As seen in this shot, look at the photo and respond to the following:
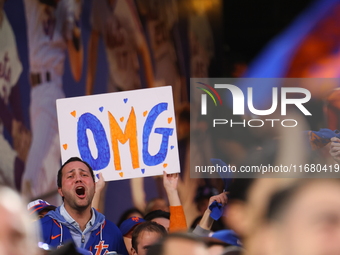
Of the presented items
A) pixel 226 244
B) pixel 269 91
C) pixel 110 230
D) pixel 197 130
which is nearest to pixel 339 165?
pixel 269 91

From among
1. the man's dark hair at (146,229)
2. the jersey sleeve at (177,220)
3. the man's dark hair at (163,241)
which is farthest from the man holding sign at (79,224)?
the man's dark hair at (163,241)

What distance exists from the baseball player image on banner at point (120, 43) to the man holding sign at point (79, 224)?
152cm

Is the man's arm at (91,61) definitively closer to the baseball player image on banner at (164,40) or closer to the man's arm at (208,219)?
the baseball player image on banner at (164,40)

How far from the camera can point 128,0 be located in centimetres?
488

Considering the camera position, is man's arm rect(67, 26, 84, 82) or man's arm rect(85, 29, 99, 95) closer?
man's arm rect(67, 26, 84, 82)

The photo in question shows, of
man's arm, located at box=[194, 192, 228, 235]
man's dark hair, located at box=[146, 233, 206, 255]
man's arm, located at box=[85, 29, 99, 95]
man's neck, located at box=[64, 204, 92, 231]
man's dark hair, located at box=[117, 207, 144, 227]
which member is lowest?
man's dark hair, located at box=[117, 207, 144, 227]

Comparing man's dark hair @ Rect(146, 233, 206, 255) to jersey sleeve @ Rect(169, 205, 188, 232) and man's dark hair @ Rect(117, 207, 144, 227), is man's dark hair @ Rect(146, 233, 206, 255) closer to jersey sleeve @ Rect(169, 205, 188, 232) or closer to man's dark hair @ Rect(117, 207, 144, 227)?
jersey sleeve @ Rect(169, 205, 188, 232)

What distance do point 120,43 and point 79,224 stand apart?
7.13 feet

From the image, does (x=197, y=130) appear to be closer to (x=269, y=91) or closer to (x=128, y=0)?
(x=269, y=91)

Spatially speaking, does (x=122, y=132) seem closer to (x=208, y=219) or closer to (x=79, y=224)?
(x=208, y=219)

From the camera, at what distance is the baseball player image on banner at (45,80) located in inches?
157

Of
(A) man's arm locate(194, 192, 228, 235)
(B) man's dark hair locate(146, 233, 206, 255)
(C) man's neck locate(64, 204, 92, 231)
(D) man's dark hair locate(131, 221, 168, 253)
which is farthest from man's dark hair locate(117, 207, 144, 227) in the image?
(B) man's dark hair locate(146, 233, 206, 255)

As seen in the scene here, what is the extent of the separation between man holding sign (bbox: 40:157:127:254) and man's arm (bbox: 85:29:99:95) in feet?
4.87

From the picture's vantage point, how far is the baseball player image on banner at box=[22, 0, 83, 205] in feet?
13.1
